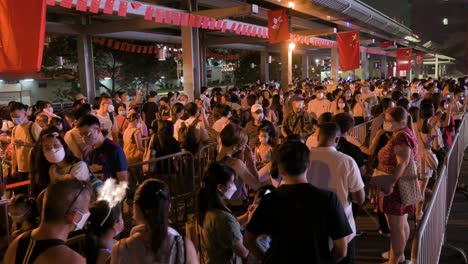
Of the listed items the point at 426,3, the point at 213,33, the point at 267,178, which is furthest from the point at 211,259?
the point at 426,3

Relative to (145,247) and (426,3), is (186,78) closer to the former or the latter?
(145,247)

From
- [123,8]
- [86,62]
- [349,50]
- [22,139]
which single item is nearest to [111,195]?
[22,139]

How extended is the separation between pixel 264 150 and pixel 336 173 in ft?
8.11

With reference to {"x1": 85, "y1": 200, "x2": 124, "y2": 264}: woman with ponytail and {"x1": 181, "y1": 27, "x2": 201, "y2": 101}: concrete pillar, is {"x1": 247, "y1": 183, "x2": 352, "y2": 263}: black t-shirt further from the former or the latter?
{"x1": 181, "y1": 27, "x2": 201, "y2": 101}: concrete pillar

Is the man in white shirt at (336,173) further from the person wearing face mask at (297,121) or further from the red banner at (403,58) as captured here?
the red banner at (403,58)

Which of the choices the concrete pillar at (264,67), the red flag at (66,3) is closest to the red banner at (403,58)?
the concrete pillar at (264,67)

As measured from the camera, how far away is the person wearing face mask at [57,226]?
2279 millimetres

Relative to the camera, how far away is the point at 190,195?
752 cm

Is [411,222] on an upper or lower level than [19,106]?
lower

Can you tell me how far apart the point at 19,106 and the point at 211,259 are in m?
4.80

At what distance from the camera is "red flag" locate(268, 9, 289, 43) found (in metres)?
13.1

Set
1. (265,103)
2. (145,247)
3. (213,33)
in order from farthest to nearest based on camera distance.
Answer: (213,33) → (265,103) → (145,247)

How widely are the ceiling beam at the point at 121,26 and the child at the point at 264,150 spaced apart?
31.2ft

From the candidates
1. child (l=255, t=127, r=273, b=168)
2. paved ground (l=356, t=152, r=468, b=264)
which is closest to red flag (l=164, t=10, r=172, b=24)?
child (l=255, t=127, r=273, b=168)
